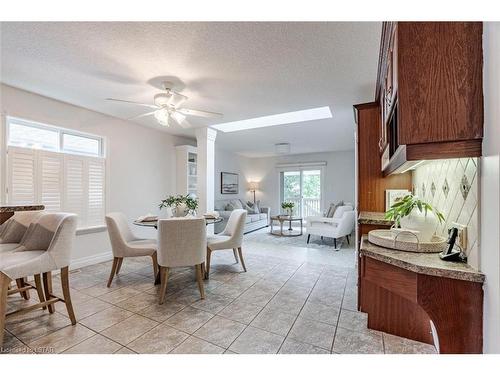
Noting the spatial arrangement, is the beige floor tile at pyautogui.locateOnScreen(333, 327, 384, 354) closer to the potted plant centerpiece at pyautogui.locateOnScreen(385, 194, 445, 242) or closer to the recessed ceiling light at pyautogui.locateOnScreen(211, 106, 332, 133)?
the potted plant centerpiece at pyautogui.locateOnScreen(385, 194, 445, 242)

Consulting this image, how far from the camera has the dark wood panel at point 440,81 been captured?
0.99 metres

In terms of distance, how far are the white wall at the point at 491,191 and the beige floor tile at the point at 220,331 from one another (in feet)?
4.80

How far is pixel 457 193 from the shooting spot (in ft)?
4.15

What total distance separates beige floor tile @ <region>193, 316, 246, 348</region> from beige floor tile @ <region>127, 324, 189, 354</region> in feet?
0.47

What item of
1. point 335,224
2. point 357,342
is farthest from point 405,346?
point 335,224

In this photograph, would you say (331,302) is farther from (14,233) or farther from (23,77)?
(23,77)

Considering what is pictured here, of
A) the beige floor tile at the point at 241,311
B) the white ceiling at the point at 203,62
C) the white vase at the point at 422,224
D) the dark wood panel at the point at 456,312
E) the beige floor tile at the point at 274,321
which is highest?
the white ceiling at the point at 203,62

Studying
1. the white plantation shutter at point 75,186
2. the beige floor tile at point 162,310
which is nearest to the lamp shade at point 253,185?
the white plantation shutter at point 75,186

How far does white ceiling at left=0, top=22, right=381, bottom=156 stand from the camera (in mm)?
1768

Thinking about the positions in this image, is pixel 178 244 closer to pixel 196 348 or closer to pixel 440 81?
pixel 196 348

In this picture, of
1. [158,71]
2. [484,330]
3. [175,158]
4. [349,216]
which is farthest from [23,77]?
[349,216]

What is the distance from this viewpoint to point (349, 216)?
4.67m

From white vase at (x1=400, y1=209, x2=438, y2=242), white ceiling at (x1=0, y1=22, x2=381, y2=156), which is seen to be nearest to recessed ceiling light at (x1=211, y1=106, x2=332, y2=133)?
white ceiling at (x1=0, y1=22, x2=381, y2=156)

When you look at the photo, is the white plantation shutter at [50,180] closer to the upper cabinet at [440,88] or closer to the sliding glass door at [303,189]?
the upper cabinet at [440,88]
